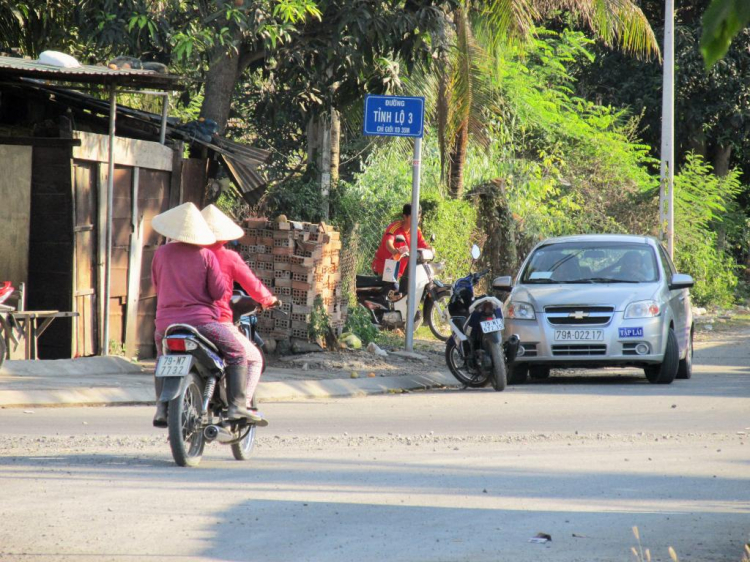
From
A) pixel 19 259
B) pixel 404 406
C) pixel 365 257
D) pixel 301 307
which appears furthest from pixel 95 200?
pixel 365 257

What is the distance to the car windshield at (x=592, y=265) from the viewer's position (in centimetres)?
1436

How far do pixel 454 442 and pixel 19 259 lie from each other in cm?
614

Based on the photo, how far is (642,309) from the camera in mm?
13555

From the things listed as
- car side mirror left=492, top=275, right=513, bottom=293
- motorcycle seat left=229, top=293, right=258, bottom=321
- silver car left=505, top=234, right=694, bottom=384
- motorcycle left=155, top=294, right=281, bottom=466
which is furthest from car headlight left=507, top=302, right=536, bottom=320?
motorcycle left=155, top=294, right=281, bottom=466

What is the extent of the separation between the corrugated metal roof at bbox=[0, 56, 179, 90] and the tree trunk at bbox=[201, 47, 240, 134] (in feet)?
10.5

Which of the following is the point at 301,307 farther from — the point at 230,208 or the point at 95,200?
the point at 230,208

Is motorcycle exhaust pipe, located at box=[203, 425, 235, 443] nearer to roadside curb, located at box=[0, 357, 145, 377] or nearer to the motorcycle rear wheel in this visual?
the motorcycle rear wheel

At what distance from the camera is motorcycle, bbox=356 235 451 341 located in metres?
18.6

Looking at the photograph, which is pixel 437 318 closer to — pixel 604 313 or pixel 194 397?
pixel 604 313

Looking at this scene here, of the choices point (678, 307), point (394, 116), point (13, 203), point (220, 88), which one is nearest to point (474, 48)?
point (220, 88)

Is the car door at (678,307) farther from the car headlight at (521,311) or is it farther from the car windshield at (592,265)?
the car headlight at (521,311)

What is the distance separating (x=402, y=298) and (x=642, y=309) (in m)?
6.03

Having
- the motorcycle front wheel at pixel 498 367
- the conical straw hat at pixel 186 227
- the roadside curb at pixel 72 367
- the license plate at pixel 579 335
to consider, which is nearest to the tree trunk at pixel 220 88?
the roadside curb at pixel 72 367

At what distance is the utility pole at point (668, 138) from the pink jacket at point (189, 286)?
1820 cm
